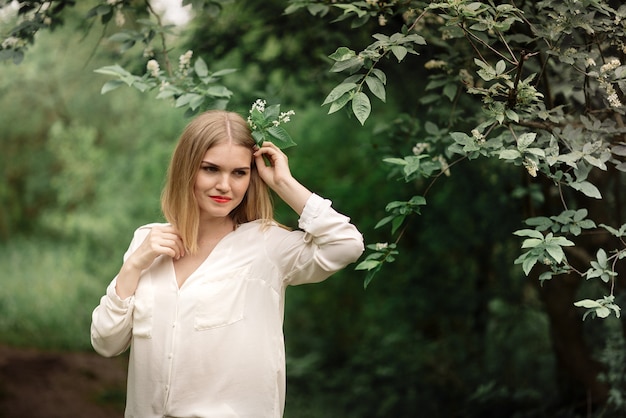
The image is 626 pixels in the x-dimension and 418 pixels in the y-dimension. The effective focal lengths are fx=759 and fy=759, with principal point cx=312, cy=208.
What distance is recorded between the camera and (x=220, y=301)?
225 centimetres

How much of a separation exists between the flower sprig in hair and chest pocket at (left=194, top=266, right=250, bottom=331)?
0.43m

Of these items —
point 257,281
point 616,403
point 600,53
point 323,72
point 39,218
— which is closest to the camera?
point 257,281

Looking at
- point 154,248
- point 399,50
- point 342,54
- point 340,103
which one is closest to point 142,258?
point 154,248

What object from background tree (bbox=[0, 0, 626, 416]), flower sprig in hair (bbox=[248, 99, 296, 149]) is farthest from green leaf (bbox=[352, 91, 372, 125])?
flower sprig in hair (bbox=[248, 99, 296, 149])

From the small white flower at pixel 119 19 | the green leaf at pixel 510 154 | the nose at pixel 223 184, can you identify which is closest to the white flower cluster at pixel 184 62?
the small white flower at pixel 119 19

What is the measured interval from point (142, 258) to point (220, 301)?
0.88 ft

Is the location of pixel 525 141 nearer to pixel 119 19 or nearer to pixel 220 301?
pixel 220 301

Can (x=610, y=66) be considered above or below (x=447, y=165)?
above

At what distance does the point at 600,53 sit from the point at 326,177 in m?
3.57

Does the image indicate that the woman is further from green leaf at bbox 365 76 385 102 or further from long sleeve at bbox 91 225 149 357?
green leaf at bbox 365 76 385 102

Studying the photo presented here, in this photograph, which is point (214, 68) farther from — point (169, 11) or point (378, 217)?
point (378, 217)

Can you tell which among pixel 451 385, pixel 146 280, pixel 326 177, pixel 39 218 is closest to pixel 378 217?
pixel 326 177

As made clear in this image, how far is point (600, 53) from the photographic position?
2568 mm

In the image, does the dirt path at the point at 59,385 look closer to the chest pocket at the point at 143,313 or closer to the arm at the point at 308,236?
the chest pocket at the point at 143,313
